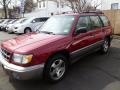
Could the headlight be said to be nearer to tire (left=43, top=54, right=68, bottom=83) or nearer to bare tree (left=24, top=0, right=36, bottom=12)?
tire (left=43, top=54, right=68, bottom=83)

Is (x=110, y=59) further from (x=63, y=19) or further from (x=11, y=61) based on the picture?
(x=11, y=61)

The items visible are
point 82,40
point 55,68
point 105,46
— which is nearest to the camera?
point 55,68

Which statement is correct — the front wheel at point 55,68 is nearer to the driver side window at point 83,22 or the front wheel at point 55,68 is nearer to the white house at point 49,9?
the driver side window at point 83,22

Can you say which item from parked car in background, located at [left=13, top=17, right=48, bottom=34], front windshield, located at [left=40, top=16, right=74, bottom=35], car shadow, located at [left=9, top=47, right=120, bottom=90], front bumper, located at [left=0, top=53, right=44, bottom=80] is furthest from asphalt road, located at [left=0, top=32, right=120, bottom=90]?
parked car in background, located at [left=13, top=17, right=48, bottom=34]

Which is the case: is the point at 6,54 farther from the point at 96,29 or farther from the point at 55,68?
the point at 96,29

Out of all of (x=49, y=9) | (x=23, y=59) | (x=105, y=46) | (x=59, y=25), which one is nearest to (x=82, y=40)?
(x=59, y=25)

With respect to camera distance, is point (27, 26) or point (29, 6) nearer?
point (27, 26)

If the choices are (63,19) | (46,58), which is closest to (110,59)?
(63,19)

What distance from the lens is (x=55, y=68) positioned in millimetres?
4512

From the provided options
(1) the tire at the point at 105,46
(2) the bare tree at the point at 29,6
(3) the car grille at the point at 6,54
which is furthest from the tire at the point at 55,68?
(2) the bare tree at the point at 29,6

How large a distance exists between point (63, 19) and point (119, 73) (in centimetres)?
230

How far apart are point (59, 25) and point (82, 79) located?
1721mm

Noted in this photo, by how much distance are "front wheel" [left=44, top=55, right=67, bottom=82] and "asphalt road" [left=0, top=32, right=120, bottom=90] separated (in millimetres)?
165

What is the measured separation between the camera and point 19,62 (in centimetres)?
389
